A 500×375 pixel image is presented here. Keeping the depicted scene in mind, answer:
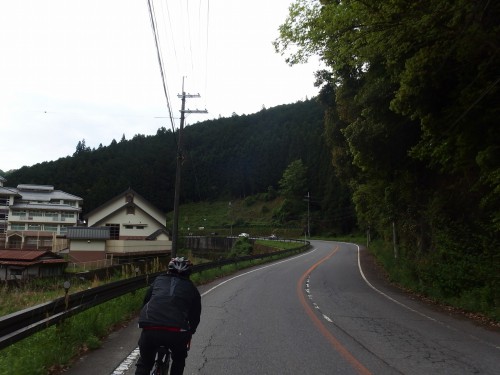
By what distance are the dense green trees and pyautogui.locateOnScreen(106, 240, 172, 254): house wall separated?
32748 millimetres

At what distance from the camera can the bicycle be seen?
4.30m

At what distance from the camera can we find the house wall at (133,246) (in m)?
A: 46.1

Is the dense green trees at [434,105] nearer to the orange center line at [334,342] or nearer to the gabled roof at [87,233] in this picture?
the orange center line at [334,342]

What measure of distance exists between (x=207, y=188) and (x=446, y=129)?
129554 mm

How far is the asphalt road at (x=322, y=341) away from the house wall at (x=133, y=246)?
112 feet

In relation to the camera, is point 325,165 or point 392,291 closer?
point 392,291

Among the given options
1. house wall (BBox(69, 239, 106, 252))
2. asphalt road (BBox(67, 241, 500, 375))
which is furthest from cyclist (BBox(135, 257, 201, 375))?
house wall (BBox(69, 239, 106, 252))

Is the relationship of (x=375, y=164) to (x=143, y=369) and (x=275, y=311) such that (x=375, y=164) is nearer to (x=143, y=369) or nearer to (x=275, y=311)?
(x=275, y=311)

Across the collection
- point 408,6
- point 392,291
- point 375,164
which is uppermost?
point 408,6

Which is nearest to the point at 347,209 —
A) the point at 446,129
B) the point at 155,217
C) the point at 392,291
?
the point at 155,217

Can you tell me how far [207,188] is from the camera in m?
141

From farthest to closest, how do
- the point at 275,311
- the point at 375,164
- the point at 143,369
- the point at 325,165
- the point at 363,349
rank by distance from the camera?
the point at 325,165
the point at 375,164
the point at 275,311
the point at 363,349
the point at 143,369

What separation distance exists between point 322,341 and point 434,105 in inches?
324

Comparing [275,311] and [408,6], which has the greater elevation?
[408,6]
